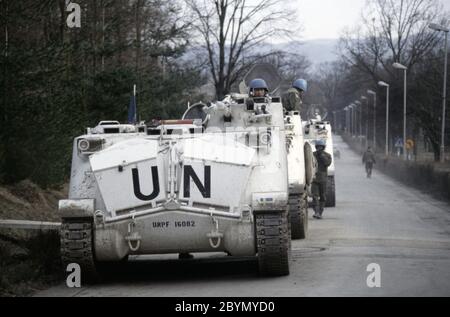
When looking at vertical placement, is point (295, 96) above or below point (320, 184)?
above

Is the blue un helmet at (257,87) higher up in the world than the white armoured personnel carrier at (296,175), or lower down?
higher up

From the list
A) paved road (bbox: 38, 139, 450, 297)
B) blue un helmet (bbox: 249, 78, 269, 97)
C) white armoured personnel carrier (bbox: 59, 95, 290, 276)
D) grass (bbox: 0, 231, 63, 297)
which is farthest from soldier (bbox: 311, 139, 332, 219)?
white armoured personnel carrier (bbox: 59, 95, 290, 276)

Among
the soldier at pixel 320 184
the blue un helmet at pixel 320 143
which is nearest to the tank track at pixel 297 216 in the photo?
the soldier at pixel 320 184

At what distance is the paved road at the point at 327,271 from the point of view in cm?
1120

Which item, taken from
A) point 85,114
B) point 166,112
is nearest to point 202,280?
point 85,114

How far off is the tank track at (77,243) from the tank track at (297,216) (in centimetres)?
613

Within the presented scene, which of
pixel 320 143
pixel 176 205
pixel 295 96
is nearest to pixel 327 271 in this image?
pixel 176 205

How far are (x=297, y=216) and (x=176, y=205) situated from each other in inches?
246

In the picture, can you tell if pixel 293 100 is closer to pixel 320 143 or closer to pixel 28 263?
pixel 320 143

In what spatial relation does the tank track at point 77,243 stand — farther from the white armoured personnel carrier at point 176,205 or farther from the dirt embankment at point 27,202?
the dirt embankment at point 27,202

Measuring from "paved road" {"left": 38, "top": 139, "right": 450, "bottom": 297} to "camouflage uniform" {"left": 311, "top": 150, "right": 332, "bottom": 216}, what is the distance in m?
2.53

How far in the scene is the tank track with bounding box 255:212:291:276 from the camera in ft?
39.3

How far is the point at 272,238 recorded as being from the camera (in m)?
12.0

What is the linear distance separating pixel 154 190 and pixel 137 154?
20.5 inches
